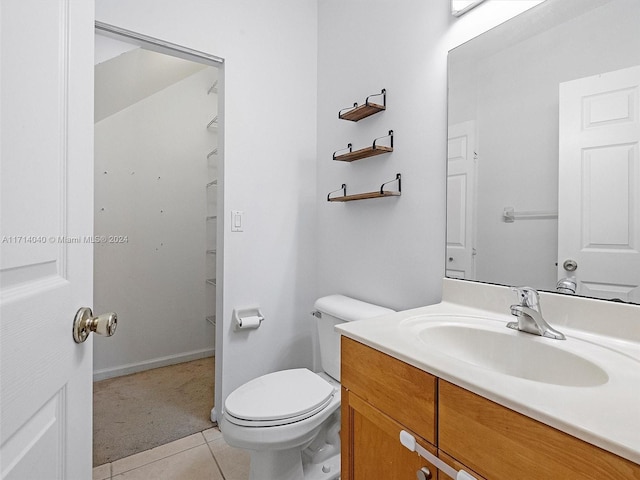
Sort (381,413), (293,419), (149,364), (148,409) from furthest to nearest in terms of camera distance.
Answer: (149,364), (148,409), (293,419), (381,413)

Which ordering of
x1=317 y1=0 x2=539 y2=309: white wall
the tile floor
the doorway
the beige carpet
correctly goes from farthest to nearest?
the doorway
the beige carpet
the tile floor
x1=317 y1=0 x2=539 y2=309: white wall

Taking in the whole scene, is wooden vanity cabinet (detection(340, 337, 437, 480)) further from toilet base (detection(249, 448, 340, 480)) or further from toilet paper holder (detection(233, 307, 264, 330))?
toilet paper holder (detection(233, 307, 264, 330))

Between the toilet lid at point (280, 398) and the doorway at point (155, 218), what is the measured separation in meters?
1.03

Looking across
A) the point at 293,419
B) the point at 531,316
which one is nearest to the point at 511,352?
the point at 531,316

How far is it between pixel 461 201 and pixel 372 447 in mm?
891

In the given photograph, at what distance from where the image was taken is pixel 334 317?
1568mm

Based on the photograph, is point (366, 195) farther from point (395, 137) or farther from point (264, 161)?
point (264, 161)

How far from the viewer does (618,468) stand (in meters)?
0.47

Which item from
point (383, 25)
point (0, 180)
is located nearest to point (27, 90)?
point (0, 180)

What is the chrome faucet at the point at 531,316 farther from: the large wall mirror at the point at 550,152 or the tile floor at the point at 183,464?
the tile floor at the point at 183,464

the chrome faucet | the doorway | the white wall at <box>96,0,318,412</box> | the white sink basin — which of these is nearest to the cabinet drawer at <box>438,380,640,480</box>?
the white sink basin

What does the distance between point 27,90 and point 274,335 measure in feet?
5.56

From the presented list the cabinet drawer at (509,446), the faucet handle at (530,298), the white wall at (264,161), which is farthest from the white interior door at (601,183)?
the white wall at (264,161)

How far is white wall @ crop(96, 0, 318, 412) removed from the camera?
1762 millimetres
